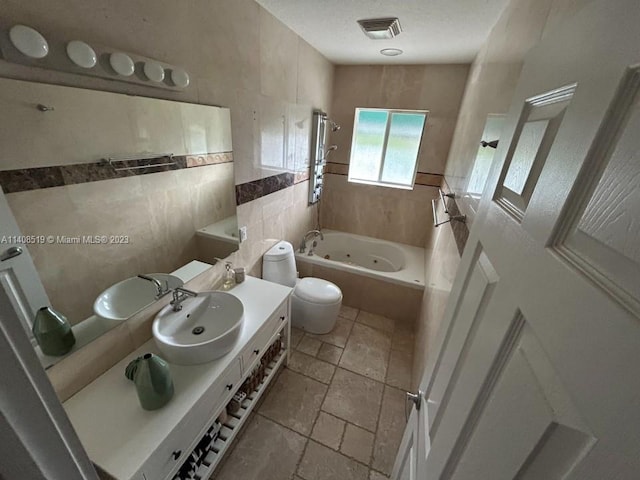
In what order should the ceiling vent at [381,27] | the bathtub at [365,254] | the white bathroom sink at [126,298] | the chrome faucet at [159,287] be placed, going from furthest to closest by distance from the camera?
1. the bathtub at [365,254]
2. the ceiling vent at [381,27]
3. the chrome faucet at [159,287]
4. the white bathroom sink at [126,298]

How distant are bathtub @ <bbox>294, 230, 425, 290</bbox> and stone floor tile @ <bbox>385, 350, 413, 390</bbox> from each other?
0.82 metres

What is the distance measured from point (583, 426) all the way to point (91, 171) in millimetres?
1439

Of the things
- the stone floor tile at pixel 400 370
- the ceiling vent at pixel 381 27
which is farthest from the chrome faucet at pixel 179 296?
the ceiling vent at pixel 381 27

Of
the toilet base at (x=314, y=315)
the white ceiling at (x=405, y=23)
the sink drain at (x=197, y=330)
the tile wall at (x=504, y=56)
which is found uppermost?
the white ceiling at (x=405, y=23)

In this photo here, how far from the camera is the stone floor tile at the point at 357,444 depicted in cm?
163

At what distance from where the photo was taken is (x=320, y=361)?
2250 millimetres

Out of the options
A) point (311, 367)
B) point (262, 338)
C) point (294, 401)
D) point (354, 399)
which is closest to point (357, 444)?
point (354, 399)

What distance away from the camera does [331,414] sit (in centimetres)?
185

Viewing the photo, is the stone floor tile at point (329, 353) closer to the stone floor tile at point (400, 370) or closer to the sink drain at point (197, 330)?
the stone floor tile at point (400, 370)

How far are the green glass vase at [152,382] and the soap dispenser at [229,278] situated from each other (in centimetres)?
80

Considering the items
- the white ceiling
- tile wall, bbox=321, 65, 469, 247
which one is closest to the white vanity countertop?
the white ceiling

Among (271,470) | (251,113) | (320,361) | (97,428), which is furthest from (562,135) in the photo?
(320,361)

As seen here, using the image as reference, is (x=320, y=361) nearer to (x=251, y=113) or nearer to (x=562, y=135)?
(x=251, y=113)

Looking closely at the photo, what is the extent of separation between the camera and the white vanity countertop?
3.05 ft
